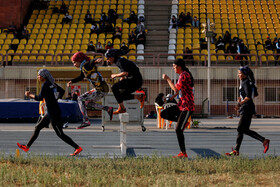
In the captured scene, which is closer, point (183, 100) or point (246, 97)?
point (183, 100)

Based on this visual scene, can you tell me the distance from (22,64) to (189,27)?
13.6 m

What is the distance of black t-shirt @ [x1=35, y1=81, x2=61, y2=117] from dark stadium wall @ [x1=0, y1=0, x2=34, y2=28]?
29.5 metres

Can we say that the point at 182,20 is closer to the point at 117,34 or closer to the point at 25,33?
the point at 117,34

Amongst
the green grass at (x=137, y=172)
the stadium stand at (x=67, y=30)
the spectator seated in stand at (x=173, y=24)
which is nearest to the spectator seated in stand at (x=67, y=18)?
the stadium stand at (x=67, y=30)

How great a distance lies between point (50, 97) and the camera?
9195 mm

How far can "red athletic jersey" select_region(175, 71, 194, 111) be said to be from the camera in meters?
9.05

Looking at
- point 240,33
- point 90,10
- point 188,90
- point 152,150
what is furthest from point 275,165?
point 90,10

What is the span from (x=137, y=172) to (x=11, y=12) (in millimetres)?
32400

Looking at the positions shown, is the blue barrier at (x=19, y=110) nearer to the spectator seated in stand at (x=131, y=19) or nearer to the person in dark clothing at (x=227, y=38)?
the person in dark clothing at (x=227, y=38)

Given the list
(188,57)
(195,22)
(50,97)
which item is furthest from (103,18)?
(50,97)

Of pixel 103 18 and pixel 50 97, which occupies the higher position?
pixel 103 18

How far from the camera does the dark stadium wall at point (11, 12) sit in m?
36.9

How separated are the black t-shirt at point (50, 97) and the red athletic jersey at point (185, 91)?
253 centimetres

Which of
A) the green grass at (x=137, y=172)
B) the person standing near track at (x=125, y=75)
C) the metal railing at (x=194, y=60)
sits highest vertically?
the metal railing at (x=194, y=60)
